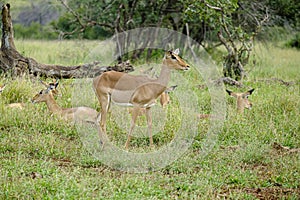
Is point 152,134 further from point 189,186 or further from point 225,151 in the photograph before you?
point 189,186

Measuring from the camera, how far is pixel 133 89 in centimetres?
586

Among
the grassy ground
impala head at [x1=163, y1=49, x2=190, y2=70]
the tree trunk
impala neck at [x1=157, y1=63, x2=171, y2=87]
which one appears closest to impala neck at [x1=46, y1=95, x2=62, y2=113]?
the grassy ground

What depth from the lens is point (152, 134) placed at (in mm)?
6324

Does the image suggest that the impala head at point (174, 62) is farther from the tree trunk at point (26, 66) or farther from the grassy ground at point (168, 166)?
the tree trunk at point (26, 66)

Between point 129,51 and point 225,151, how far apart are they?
8.03 meters

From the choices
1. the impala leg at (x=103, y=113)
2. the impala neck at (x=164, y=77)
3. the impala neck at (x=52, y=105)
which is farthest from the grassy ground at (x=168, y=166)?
the impala neck at (x=164, y=77)

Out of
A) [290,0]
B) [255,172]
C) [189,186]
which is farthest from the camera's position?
[290,0]

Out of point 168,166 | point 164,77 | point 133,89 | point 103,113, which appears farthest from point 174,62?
point 168,166

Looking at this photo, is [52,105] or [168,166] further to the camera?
[52,105]

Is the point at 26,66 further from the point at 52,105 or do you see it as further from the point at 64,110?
the point at 64,110

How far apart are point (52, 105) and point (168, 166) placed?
8.37 feet

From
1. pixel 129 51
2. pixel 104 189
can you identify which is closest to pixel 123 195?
pixel 104 189

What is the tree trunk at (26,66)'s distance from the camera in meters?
8.69

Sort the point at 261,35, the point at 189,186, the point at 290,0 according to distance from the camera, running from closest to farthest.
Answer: the point at 189,186, the point at 290,0, the point at 261,35
